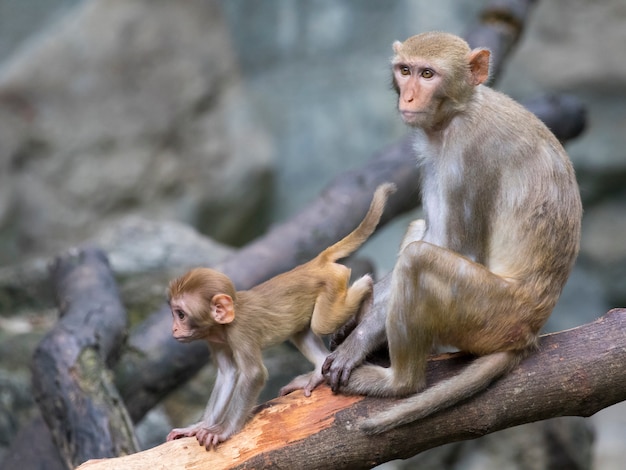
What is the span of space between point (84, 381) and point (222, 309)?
1.74 meters

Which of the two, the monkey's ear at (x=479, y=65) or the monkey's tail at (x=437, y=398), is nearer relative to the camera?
the monkey's tail at (x=437, y=398)

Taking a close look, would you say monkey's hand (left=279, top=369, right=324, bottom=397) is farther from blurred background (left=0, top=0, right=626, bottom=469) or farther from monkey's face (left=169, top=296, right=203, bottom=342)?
blurred background (left=0, top=0, right=626, bottom=469)

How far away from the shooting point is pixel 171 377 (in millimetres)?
7613

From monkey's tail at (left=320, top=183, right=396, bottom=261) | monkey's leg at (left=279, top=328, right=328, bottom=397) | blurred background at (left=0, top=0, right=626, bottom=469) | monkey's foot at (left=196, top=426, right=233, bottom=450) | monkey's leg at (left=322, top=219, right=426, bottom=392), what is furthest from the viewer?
blurred background at (left=0, top=0, right=626, bottom=469)

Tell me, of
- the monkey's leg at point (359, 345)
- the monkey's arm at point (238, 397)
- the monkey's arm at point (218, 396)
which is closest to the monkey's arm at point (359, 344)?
the monkey's leg at point (359, 345)

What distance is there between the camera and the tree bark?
4625 millimetres

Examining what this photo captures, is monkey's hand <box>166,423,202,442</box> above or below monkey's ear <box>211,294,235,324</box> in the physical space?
below

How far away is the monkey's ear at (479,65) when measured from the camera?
509cm

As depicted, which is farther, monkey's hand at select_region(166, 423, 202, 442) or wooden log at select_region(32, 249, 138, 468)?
wooden log at select_region(32, 249, 138, 468)

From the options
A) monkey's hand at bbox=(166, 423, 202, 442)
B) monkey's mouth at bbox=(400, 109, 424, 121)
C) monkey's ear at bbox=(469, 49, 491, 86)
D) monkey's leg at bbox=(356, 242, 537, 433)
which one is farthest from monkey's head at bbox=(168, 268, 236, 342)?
monkey's ear at bbox=(469, 49, 491, 86)

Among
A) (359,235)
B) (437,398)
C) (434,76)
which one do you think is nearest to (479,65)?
(434,76)

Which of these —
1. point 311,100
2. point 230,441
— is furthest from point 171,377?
point 311,100

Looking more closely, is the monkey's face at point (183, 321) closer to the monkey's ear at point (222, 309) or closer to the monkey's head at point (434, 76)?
the monkey's ear at point (222, 309)

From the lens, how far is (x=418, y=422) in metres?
4.67
